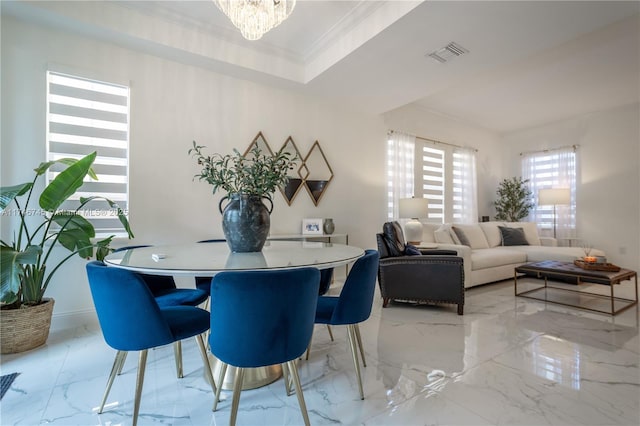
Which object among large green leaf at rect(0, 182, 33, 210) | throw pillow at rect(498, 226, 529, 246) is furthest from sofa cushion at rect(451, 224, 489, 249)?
large green leaf at rect(0, 182, 33, 210)

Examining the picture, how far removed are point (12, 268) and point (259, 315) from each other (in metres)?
1.74

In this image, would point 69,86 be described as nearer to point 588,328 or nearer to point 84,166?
point 84,166

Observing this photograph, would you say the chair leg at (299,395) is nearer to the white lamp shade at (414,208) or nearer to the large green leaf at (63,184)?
the large green leaf at (63,184)

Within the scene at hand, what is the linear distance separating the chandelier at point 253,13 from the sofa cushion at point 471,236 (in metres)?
3.82

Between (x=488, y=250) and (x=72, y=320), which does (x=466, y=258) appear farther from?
(x=72, y=320)

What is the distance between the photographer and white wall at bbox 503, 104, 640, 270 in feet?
17.2

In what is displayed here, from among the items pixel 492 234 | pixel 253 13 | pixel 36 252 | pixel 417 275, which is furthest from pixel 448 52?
pixel 36 252

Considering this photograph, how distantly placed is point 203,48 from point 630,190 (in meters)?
6.85

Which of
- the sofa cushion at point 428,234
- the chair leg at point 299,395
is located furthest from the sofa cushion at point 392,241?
the chair leg at point 299,395

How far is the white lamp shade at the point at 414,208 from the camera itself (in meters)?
4.45

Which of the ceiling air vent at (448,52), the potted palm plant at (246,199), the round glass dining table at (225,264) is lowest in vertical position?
the round glass dining table at (225,264)

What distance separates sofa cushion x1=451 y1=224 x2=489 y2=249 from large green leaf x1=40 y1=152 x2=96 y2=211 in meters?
4.55

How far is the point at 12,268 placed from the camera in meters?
1.86

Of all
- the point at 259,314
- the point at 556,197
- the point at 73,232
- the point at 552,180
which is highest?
the point at 552,180
